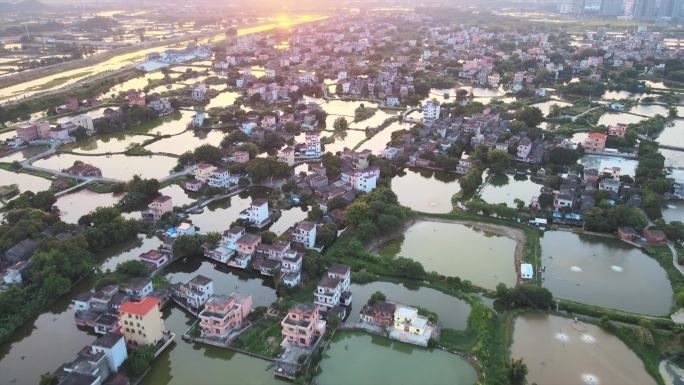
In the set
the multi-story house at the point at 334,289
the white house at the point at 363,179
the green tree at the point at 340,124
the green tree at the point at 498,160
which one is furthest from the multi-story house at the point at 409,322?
the green tree at the point at 340,124

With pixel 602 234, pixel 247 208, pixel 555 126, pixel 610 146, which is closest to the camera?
pixel 602 234

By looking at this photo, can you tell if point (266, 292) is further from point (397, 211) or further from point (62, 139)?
point (62, 139)

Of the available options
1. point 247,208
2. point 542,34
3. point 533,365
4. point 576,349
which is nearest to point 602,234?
point 576,349

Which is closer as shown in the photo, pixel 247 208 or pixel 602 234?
pixel 602 234

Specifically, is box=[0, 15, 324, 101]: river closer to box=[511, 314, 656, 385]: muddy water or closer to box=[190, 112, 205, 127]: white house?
box=[190, 112, 205, 127]: white house

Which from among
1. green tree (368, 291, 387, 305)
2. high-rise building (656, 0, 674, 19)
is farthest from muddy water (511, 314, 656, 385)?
high-rise building (656, 0, 674, 19)

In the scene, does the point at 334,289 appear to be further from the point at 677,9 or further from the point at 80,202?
the point at 677,9

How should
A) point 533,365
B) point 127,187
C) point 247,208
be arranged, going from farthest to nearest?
1. point 127,187
2. point 247,208
3. point 533,365
